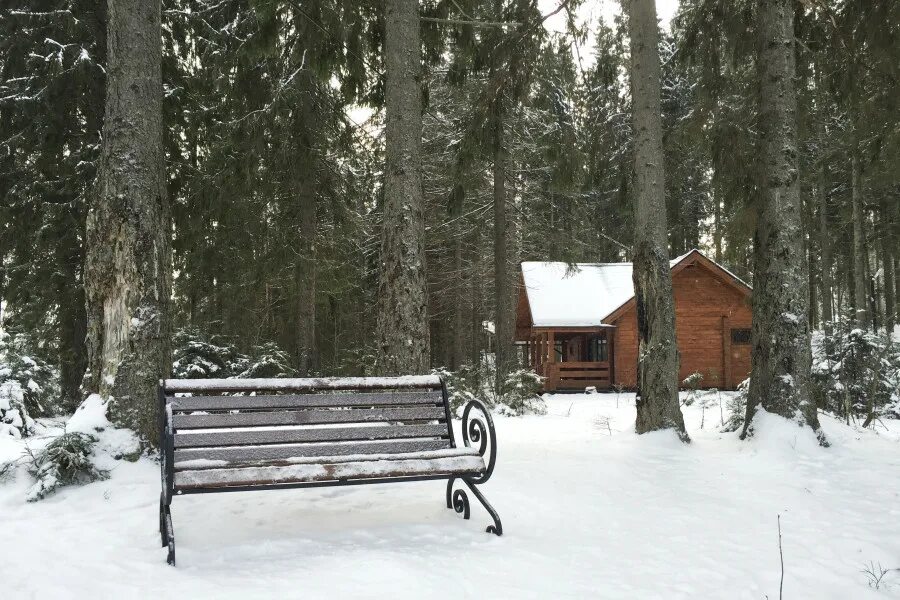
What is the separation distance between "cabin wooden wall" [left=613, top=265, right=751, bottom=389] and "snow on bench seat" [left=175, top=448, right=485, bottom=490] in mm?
19484

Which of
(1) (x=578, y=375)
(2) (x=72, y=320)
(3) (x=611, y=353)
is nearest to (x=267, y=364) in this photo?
(2) (x=72, y=320)

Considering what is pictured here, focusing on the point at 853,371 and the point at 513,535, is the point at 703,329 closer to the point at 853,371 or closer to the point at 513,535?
the point at 853,371

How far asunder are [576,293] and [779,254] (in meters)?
17.6

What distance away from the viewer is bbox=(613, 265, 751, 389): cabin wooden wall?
23031mm

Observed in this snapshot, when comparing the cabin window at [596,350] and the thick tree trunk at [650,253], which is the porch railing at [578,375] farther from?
the thick tree trunk at [650,253]

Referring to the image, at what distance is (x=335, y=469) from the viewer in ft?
13.3

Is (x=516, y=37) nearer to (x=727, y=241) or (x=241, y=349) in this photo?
(x=727, y=241)

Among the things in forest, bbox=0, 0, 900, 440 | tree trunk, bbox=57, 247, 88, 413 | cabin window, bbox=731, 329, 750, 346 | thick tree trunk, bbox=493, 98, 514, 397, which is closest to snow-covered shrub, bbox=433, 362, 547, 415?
thick tree trunk, bbox=493, 98, 514, 397

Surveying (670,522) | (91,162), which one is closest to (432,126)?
(91,162)

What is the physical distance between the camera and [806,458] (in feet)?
22.0

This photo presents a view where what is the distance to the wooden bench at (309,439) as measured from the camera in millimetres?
3895

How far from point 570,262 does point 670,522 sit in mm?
10263

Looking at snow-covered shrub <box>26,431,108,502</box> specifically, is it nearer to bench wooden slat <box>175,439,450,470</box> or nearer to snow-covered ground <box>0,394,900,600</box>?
snow-covered ground <box>0,394,900,600</box>

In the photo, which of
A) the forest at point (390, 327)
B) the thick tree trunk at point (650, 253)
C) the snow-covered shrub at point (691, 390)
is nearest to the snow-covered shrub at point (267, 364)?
the forest at point (390, 327)
